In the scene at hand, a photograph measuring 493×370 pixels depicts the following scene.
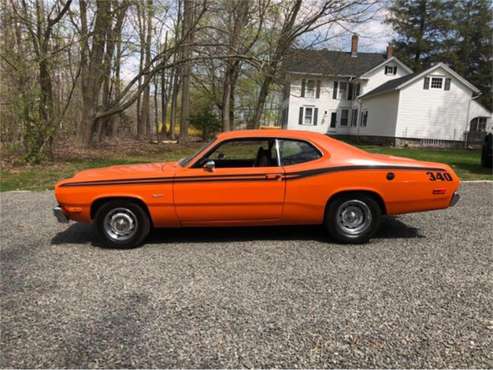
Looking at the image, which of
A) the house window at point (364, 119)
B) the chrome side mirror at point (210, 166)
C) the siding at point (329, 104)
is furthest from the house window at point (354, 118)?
the chrome side mirror at point (210, 166)

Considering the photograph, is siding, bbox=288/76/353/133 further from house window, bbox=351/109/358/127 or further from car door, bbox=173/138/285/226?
car door, bbox=173/138/285/226

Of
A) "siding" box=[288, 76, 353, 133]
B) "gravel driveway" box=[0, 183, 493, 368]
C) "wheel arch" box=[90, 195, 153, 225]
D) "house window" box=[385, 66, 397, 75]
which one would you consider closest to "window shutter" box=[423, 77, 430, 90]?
"house window" box=[385, 66, 397, 75]

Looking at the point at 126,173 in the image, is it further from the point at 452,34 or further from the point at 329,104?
the point at 452,34

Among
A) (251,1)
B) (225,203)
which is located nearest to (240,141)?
(225,203)

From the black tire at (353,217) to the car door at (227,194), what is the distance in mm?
706

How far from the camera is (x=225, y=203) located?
4.70 metres

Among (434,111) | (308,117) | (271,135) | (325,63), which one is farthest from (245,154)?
(308,117)

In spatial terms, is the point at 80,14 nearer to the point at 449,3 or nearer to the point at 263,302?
the point at 263,302

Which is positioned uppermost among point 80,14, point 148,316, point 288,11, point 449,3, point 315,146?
point 449,3

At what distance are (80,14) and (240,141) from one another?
1120 centimetres

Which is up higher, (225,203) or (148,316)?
(225,203)

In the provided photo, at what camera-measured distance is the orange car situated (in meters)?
4.67

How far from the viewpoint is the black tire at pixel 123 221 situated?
471cm

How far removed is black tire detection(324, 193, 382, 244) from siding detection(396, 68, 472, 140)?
25118 millimetres
